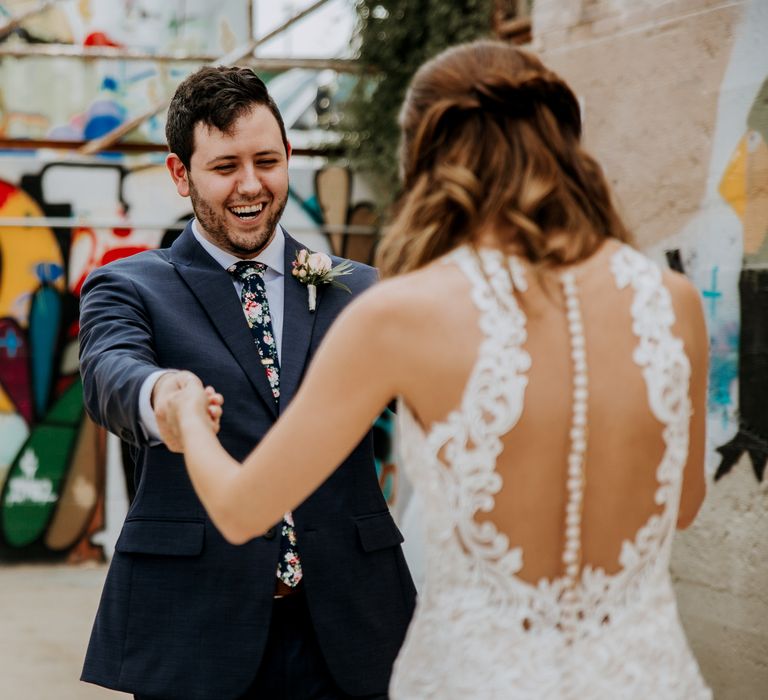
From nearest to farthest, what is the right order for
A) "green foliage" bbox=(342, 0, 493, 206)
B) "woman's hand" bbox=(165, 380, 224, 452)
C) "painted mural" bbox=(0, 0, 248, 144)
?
"woman's hand" bbox=(165, 380, 224, 452)
"green foliage" bbox=(342, 0, 493, 206)
"painted mural" bbox=(0, 0, 248, 144)

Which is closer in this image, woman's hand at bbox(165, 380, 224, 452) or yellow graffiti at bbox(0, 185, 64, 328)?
woman's hand at bbox(165, 380, 224, 452)

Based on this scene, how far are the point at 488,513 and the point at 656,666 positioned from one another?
1.24 ft

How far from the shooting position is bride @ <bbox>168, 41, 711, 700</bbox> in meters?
1.71

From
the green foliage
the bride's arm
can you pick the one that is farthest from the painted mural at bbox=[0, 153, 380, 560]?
the bride's arm

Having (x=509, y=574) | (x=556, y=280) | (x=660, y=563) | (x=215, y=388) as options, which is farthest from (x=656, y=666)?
(x=215, y=388)

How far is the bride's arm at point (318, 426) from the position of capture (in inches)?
66.6

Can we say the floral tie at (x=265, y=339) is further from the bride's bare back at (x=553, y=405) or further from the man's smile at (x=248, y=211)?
the bride's bare back at (x=553, y=405)

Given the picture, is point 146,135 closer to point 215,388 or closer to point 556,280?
point 215,388

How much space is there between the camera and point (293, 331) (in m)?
2.61

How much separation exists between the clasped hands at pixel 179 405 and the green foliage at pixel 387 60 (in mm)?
5339

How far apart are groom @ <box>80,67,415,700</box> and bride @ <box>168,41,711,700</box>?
61 cm

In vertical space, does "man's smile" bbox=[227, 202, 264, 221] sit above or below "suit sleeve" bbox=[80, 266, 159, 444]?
above

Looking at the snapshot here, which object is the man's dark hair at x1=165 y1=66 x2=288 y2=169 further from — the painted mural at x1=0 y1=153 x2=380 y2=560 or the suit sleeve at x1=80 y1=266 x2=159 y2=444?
the painted mural at x1=0 y1=153 x2=380 y2=560

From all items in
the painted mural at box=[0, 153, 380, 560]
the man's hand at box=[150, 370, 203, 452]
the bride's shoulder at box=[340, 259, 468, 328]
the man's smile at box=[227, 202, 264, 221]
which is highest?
the bride's shoulder at box=[340, 259, 468, 328]
